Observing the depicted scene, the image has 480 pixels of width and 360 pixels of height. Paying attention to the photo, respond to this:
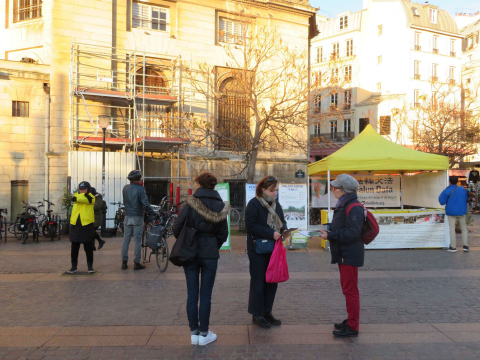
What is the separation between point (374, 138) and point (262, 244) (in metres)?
8.52

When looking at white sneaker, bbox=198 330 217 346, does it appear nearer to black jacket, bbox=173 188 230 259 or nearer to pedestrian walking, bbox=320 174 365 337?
black jacket, bbox=173 188 230 259

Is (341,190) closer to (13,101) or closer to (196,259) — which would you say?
(196,259)

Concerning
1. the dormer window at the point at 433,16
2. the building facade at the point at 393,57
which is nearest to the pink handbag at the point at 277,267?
the building facade at the point at 393,57

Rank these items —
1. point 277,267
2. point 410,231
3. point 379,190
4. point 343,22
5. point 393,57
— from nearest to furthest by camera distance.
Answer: point 277,267
point 410,231
point 379,190
point 393,57
point 343,22

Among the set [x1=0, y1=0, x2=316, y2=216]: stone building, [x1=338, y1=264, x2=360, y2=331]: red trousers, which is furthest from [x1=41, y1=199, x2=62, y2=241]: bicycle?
[x1=338, y1=264, x2=360, y2=331]: red trousers

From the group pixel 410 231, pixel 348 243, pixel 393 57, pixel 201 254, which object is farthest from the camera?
pixel 393 57

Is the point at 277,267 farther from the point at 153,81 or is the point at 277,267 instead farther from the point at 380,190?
the point at 153,81

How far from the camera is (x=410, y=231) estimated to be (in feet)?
35.4

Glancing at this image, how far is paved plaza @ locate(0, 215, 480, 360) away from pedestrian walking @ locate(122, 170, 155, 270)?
0.49 meters

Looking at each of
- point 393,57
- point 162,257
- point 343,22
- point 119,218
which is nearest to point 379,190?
point 162,257

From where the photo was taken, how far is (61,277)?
7680mm

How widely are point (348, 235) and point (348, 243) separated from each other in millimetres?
130

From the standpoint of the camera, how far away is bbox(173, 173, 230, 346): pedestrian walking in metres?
4.39

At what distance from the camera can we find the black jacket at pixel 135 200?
816cm
